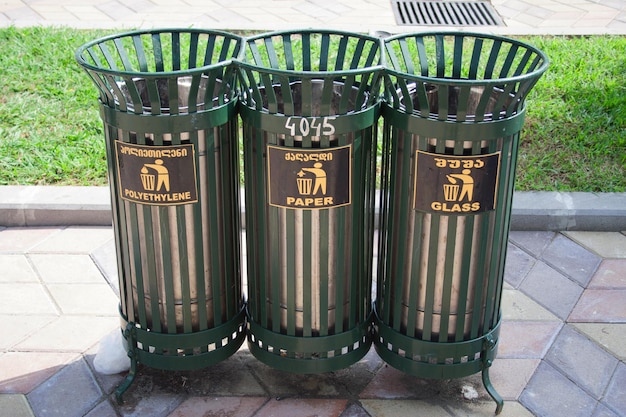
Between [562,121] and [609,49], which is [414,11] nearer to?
[609,49]

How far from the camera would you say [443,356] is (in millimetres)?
3223

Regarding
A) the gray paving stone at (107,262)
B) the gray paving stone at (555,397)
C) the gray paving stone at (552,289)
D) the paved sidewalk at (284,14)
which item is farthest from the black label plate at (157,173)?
the paved sidewalk at (284,14)

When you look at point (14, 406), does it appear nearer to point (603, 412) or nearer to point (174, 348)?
point (174, 348)

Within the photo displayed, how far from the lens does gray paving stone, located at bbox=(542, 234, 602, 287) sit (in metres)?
4.21

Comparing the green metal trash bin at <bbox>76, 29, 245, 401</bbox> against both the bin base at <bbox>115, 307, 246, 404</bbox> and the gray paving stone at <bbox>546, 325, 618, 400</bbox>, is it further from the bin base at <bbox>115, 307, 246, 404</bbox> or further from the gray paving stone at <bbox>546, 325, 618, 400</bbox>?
the gray paving stone at <bbox>546, 325, 618, 400</bbox>

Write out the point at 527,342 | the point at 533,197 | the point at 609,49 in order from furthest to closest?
the point at 609,49 < the point at 533,197 < the point at 527,342

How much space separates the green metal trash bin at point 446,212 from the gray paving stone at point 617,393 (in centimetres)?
47

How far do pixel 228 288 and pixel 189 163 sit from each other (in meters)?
0.61

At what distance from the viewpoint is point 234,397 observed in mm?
3373

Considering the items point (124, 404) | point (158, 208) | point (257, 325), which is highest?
point (158, 208)

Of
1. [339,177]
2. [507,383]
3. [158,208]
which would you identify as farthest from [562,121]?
[158,208]

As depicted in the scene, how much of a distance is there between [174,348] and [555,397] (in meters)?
1.54

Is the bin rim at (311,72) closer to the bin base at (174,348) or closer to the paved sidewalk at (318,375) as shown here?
the bin base at (174,348)

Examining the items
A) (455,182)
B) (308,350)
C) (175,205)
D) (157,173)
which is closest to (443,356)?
(308,350)
